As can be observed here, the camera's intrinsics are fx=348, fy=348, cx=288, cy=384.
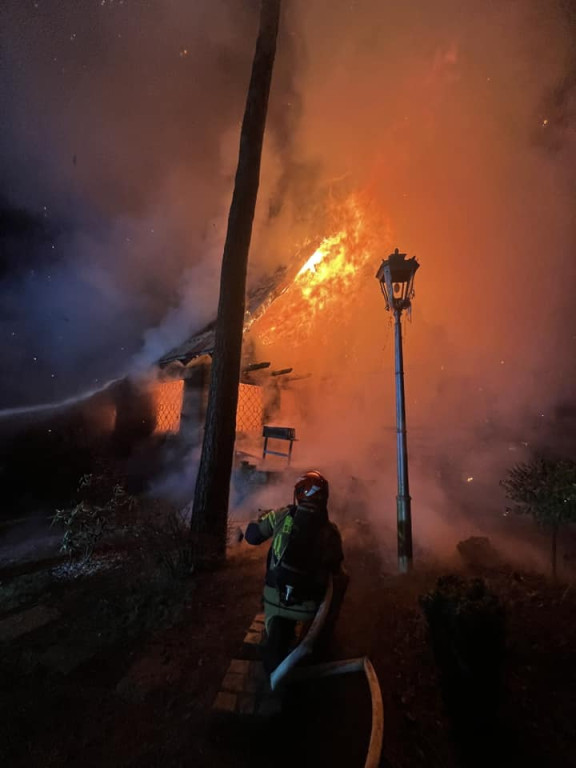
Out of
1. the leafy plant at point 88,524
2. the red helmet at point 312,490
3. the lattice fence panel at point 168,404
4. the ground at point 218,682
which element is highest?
the lattice fence panel at point 168,404

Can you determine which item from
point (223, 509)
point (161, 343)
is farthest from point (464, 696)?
point (161, 343)

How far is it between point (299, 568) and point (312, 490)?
608 millimetres

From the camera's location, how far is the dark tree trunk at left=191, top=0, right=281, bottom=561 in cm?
501

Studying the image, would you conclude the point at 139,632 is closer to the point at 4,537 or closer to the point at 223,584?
the point at 223,584

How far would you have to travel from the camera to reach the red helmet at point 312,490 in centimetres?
293

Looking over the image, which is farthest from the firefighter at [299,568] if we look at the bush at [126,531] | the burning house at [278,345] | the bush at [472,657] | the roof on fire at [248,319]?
the roof on fire at [248,319]

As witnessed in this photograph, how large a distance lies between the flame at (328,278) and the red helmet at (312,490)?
920 cm

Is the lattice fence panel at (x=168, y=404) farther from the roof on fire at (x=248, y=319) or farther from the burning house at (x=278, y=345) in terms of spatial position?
the roof on fire at (x=248, y=319)

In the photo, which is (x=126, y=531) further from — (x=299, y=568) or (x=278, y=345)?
(x=278, y=345)

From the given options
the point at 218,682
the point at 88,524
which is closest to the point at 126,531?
the point at 88,524

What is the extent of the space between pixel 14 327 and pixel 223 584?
12579 millimetres

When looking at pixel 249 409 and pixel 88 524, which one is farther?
pixel 249 409

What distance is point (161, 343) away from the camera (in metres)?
12.2

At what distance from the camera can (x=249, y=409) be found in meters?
11.0
